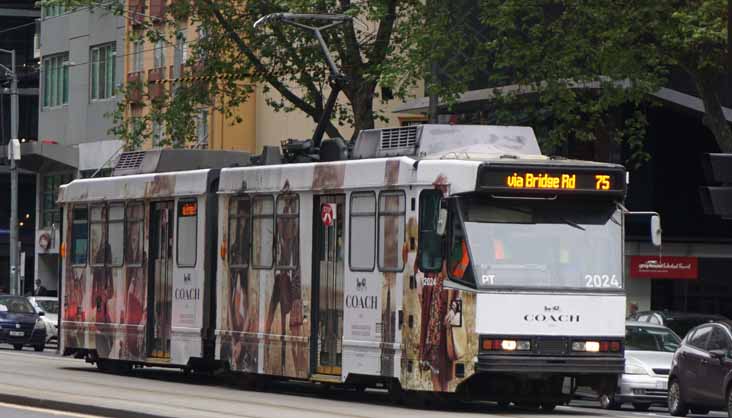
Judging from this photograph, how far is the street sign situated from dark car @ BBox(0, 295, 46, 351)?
884 inches

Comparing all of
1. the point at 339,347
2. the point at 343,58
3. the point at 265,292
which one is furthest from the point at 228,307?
the point at 343,58

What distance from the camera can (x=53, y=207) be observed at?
69625mm

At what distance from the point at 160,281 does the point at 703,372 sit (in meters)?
8.02

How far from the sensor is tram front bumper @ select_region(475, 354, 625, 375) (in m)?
19.5

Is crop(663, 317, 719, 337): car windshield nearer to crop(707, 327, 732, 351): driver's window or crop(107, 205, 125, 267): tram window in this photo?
crop(707, 327, 732, 351): driver's window

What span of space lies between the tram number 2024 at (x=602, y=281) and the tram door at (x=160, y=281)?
7834mm

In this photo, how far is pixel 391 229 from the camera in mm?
21000

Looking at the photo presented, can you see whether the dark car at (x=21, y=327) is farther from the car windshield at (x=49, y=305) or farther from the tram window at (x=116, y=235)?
the tram window at (x=116, y=235)

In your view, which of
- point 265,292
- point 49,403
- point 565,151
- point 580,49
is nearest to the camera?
point 49,403

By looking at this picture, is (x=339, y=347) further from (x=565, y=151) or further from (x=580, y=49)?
(x=565, y=151)

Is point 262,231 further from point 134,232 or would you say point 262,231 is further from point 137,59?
point 137,59

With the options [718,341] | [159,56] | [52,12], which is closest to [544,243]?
[718,341]

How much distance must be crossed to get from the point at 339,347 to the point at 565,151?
22.8 meters

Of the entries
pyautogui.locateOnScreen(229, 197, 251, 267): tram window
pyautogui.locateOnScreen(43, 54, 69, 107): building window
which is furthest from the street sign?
pyautogui.locateOnScreen(43, 54, 69, 107): building window
